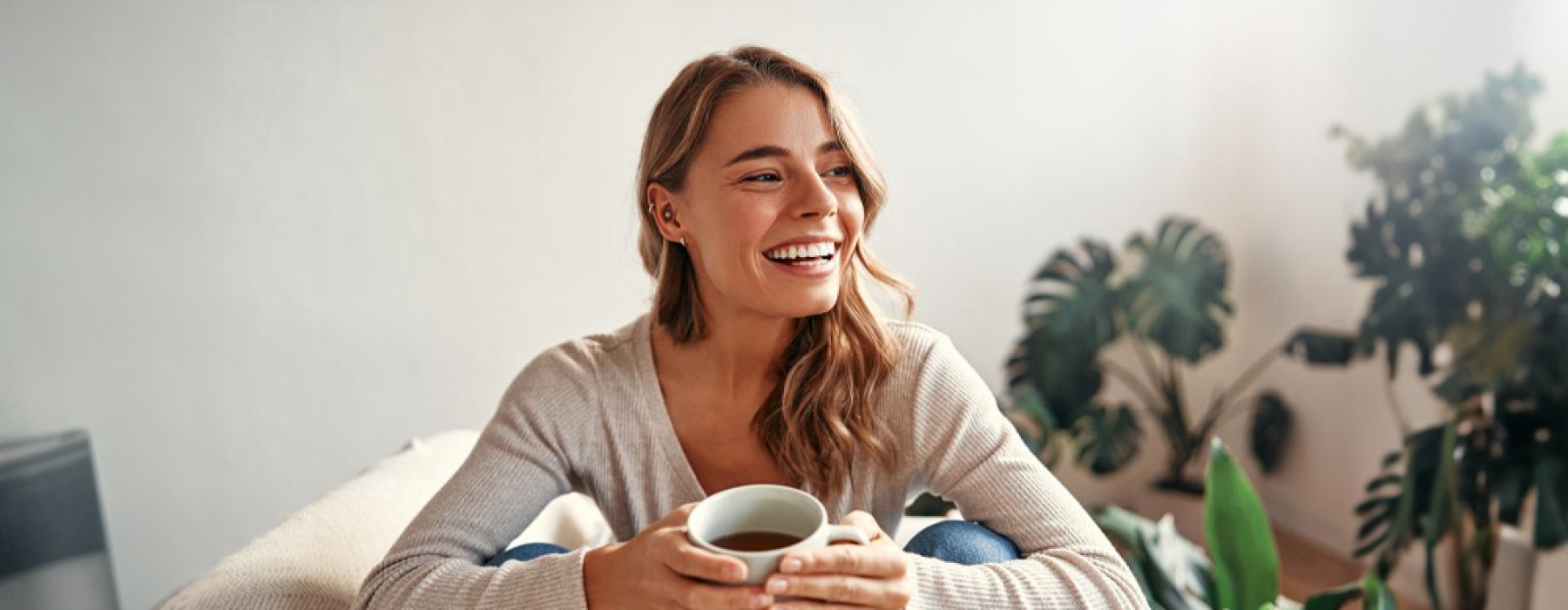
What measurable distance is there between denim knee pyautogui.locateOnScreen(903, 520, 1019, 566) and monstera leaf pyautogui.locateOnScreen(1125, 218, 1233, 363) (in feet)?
5.31

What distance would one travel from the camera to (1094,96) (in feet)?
8.75

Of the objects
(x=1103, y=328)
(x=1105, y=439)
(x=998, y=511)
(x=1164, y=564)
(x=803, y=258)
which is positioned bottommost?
(x=1105, y=439)

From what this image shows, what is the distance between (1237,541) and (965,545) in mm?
592

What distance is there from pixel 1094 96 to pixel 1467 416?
3.63ft

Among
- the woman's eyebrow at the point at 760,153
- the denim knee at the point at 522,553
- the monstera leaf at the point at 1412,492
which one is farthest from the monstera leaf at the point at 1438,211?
the denim knee at the point at 522,553

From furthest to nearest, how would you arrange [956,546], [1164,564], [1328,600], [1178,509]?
[1178,509] → [1164,564] → [1328,600] → [956,546]

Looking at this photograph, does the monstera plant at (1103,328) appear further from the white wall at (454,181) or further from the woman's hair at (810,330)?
the woman's hair at (810,330)

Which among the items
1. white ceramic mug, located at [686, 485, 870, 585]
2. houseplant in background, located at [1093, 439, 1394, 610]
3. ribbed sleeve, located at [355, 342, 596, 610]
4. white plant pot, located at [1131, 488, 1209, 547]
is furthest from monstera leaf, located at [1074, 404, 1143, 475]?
white ceramic mug, located at [686, 485, 870, 585]

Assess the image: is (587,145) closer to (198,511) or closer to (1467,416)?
(198,511)

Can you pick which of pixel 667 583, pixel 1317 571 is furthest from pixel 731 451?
pixel 1317 571

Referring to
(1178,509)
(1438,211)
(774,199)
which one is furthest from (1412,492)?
(774,199)

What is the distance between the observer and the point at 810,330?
1.16 metres

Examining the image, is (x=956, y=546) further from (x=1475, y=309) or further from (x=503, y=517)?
(x=1475, y=309)

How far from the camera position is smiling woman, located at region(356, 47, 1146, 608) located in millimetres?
975
